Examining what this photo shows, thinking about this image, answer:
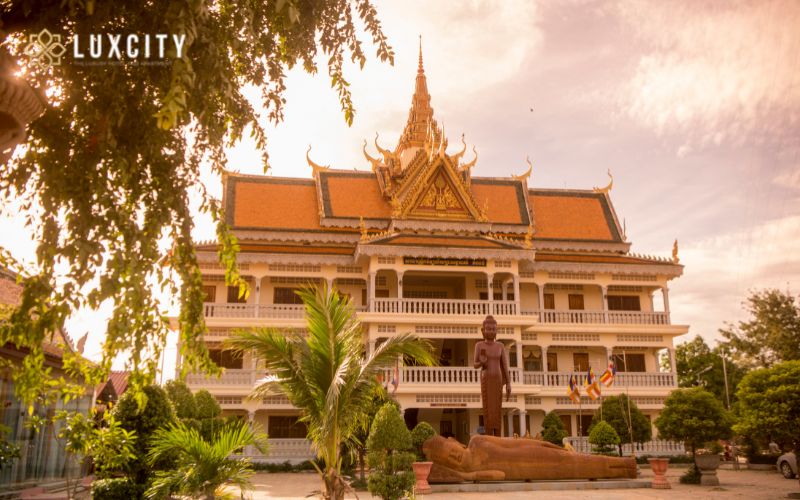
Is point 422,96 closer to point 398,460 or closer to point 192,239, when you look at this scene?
point 398,460

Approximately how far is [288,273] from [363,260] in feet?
10.3

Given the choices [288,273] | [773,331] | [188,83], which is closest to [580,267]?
[288,273]

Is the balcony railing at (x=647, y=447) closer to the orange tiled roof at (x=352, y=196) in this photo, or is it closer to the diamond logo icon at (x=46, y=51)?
the orange tiled roof at (x=352, y=196)

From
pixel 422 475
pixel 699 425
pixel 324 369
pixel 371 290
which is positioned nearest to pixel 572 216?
pixel 371 290

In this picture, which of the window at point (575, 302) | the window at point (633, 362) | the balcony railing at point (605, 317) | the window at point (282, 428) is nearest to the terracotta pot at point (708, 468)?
the balcony railing at point (605, 317)

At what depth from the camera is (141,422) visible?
8969 mm

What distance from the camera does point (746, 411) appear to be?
15.1 m

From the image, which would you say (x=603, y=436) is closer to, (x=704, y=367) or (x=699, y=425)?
(x=699, y=425)

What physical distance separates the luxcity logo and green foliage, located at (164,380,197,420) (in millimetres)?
13569

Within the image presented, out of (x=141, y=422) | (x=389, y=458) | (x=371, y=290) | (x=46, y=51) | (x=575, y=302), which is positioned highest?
(x=575, y=302)

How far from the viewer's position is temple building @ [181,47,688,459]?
25.1 m

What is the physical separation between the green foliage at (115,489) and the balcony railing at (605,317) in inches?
820

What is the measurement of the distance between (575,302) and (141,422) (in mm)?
23681

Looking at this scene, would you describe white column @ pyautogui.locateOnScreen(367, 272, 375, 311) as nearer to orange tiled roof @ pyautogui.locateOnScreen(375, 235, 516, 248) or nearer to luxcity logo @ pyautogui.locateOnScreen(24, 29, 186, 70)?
orange tiled roof @ pyautogui.locateOnScreen(375, 235, 516, 248)
